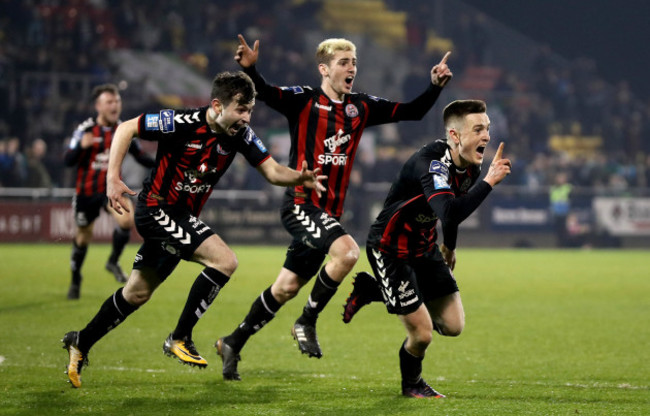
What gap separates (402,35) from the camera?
113 feet

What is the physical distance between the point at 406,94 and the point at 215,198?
414 inches

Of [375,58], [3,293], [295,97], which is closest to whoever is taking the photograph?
[295,97]

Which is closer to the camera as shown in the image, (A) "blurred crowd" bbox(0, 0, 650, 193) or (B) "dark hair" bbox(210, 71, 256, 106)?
(B) "dark hair" bbox(210, 71, 256, 106)

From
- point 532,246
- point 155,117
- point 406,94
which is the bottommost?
point 532,246

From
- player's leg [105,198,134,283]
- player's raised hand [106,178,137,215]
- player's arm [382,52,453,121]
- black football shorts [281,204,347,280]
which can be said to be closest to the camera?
player's raised hand [106,178,137,215]

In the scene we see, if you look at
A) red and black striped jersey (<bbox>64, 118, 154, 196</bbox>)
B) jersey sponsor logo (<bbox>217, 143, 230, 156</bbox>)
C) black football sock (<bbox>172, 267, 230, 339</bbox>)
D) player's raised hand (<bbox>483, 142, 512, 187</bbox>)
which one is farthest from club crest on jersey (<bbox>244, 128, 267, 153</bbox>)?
red and black striped jersey (<bbox>64, 118, 154, 196</bbox>)

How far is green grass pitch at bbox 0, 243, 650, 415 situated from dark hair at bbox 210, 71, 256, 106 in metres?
1.90

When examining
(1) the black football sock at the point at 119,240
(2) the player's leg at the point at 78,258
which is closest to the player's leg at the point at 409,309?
(2) the player's leg at the point at 78,258

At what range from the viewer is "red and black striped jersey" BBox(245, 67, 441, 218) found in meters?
7.13

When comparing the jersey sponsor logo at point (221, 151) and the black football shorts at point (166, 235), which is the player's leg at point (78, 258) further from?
the jersey sponsor logo at point (221, 151)

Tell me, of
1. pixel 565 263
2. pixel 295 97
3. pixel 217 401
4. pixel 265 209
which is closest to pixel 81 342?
pixel 217 401

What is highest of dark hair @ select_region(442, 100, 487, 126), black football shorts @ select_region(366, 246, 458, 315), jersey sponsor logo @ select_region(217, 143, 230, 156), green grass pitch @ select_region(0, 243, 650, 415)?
dark hair @ select_region(442, 100, 487, 126)

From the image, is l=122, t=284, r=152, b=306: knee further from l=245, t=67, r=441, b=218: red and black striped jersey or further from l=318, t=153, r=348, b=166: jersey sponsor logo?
l=318, t=153, r=348, b=166: jersey sponsor logo

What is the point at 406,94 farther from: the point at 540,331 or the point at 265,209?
the point at 540,331
